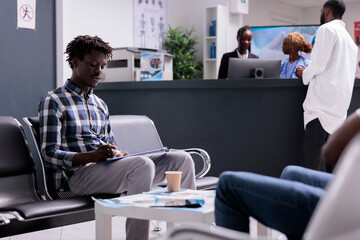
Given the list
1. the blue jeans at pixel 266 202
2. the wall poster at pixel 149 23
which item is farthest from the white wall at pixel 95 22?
the blue jeans at pixel 266 202

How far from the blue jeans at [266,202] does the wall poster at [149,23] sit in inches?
211

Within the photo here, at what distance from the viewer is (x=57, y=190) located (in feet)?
9.07

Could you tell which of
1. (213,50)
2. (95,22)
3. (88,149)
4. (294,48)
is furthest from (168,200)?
(213,50)

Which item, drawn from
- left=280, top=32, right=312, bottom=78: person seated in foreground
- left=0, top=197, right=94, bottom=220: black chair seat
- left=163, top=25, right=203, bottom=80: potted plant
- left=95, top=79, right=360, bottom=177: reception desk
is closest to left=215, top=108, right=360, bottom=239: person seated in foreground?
left=0, top=197, right=94, bottom=220: black chair seat

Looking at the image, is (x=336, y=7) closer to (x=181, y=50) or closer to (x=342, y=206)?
(x=342, y=206)

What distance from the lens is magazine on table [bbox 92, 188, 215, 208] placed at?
2.03 metres

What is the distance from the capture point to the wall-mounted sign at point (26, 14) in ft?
16.0

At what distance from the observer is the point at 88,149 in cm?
281

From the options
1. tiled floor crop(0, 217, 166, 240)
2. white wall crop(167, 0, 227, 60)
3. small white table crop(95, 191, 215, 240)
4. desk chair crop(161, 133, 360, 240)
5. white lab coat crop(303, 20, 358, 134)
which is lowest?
tiled floor crop(0, 217, 166, 240)

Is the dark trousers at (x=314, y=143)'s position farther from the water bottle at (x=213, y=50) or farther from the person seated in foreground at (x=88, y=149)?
the water bottle at (x=213, y=50)

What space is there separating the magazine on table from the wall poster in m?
4.80

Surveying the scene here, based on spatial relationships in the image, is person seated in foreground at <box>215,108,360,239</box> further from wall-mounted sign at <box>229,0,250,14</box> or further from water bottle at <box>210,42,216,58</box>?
wall-mounted sign at <box>229,0,250,14</box>

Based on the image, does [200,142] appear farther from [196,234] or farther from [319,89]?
[196,234]

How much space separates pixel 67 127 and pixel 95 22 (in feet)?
11.9
